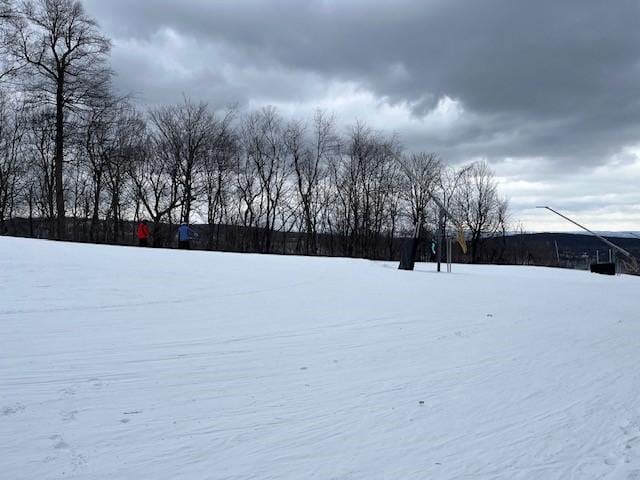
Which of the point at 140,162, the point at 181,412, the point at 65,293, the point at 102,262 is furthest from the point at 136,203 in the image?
the point at 181,412

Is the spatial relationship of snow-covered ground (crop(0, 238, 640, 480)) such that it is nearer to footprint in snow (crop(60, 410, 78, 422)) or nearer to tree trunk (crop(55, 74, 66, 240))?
footprint in snow (crop(60, 410, 78, 422))

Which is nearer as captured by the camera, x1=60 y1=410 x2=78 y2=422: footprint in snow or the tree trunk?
x1=60 y1=410 x2=78 y2=422: footprint in snow

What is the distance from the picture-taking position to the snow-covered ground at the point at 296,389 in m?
3.42

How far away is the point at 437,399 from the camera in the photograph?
4828 mm

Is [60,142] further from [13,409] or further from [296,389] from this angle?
[296,389]

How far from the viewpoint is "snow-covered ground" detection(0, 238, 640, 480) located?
3420mm

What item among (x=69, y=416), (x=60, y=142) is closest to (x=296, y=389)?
(x=69, y=416)

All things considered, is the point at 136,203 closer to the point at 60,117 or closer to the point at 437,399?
the point at 60,117

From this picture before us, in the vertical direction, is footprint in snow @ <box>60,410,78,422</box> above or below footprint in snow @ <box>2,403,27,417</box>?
below

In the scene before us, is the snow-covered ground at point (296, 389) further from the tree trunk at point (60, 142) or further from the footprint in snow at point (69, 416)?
the tree trunk at point (60, 142)

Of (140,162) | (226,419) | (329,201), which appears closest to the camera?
(226,419)

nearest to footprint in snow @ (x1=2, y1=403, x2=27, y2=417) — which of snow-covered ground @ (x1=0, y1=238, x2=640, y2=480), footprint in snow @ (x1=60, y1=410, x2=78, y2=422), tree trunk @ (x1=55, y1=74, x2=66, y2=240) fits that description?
snow-covered ground @ (x1=0, y1=238, x2=640, y2=480)

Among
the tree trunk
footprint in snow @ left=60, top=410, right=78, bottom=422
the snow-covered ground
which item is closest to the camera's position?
the snow-covered ground

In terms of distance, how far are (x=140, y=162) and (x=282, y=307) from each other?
39.2 m
